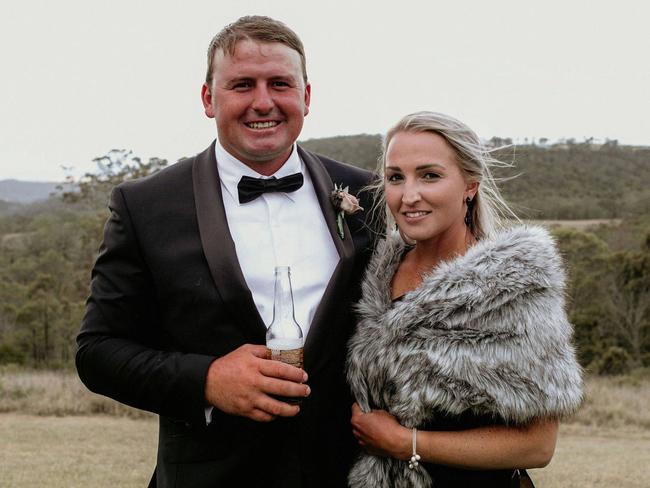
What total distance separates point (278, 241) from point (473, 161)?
0.86 metres

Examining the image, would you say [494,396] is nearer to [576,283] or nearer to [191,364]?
[191,364]

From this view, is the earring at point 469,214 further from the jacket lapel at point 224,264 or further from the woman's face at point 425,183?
the jacket lapel at point 224,264

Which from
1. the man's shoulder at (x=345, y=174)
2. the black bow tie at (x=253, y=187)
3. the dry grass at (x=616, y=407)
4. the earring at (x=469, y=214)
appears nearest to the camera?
the black bow tie at (x=253, y=187)

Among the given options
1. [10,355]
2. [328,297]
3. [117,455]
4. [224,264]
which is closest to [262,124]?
[224,264]

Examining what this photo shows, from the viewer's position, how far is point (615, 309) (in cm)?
2523

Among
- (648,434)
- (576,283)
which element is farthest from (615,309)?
(648,434)

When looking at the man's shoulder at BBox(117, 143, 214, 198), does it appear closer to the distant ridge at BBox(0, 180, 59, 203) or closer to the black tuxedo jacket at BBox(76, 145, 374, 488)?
the black tuxedo jacket at BBox(76, 145, 374, 488)

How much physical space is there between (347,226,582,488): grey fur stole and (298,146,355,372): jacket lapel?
146 mm

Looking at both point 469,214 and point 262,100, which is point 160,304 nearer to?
point 262,100

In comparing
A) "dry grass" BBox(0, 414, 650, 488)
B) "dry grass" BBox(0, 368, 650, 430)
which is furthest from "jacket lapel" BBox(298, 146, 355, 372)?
"dry grass" BBox(0, 368, 650, 430)

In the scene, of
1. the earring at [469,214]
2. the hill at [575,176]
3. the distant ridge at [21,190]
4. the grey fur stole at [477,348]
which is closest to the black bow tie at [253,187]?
the grey fur stole at [477,348]

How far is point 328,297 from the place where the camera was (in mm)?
2908

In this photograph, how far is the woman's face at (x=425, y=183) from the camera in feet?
9.52

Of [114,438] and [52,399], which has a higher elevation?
[114,438]
